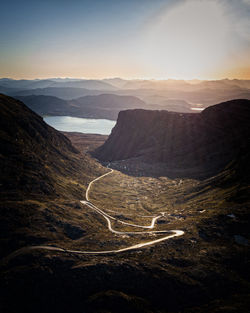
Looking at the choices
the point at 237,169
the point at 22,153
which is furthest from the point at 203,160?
the point at 22,153

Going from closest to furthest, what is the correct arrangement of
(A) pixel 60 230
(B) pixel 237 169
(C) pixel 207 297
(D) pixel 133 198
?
(C) pixel 207 297
(A) pixel 60 230
(B) pixel 237 169
(D) pixel 133 198

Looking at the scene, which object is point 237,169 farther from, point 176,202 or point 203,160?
point 203,160

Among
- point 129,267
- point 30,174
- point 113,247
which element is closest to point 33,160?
point 30,174

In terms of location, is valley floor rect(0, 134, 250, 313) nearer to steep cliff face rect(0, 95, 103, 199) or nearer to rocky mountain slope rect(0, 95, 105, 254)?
rocky mountain slope rect(0, 95, 105, 254)

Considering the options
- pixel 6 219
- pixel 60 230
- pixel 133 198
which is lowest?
pixel 133 198

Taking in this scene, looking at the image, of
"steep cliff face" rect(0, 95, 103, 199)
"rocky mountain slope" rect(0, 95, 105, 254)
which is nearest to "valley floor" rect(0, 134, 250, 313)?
"rocky mountain slope" rect(0, 95, 105, 254)

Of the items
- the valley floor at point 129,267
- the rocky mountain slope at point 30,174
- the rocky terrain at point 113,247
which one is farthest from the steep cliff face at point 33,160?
the valley floor at point 129,267

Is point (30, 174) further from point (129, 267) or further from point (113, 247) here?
point (129, 267)

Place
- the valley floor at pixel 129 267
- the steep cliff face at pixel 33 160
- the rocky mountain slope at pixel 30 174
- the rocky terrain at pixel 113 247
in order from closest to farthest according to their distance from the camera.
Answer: the valley floor at pixel 129 267 < the rocky terrain at pixel 113 247 < the rocky mountain slope at pixel 30 174 < the steep cliff face at pixel 33 160

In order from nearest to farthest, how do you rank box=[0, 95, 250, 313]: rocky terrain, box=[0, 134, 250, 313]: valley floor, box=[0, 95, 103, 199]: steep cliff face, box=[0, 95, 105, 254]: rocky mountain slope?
box=[0, 134, 250, 313]: valley floor, box=[0, 95, 250, 313]: rocky terrain, box=[0, 95, 105, 254]: rocky mountain slope, box=[0, 95, 103, 199]: steep cliff face

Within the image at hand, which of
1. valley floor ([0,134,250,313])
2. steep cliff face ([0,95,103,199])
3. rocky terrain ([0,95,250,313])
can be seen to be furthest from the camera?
steep cliff face ([0,95,103,199])

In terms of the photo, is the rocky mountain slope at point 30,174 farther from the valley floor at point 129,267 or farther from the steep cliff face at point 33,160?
the valley floor at point 129,267
